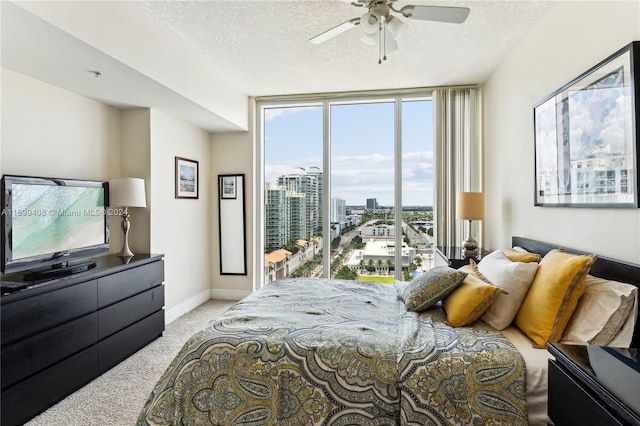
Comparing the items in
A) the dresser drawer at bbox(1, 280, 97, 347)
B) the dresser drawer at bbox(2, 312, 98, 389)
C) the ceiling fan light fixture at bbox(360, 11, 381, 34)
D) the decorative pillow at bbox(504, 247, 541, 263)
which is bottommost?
the dresser drawer at bbox(2, 312, 98, 389)

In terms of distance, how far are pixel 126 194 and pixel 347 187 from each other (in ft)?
8.83

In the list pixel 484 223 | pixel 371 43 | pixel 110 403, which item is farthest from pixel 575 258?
pixel 110 403

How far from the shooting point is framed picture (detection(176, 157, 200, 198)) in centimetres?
390

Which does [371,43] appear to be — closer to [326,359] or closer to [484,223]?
[326,359]

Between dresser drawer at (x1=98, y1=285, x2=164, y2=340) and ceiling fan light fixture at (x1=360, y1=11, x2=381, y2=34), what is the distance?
9.51 ft

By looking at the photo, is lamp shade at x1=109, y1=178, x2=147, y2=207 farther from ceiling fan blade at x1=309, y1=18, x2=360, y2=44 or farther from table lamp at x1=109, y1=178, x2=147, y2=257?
ceiling fan blade at x1=309, y1=18, x2=360, y2=44

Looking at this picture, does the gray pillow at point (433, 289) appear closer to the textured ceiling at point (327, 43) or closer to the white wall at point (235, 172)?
the textured ceiling at point (327, 43)

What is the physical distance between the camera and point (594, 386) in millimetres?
917

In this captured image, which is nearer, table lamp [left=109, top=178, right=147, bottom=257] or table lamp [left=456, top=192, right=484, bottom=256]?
table lamp [left=109, top=178, right=147, bottom=257]

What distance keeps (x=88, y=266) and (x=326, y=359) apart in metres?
2.22

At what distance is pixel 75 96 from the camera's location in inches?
117

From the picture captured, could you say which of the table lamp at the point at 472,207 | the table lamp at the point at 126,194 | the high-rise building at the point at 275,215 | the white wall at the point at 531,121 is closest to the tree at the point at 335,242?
the high-rise building at the point at 275,215

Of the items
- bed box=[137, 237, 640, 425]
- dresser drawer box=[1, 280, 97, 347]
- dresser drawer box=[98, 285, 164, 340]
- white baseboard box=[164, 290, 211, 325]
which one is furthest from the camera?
white baseboard box=[164, 290, 211, 325]

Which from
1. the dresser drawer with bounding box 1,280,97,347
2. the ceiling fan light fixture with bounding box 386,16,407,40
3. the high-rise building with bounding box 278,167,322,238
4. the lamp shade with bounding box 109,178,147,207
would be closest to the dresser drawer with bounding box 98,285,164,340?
the dresser drawer with bounding box 1,280,97,347
